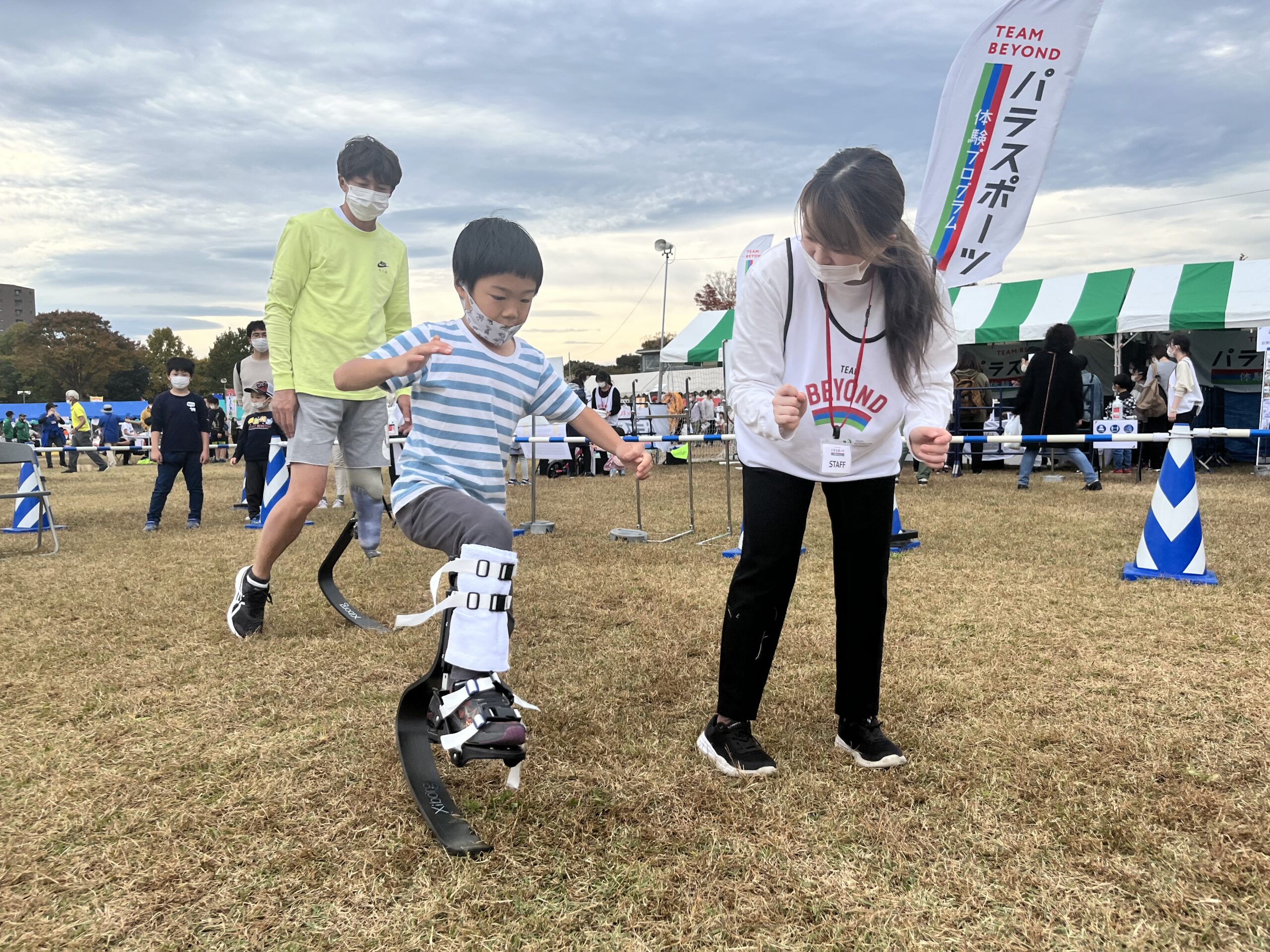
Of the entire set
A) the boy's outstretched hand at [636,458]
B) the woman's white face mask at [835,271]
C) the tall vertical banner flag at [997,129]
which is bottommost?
the boy's outstretched hand at [636,458]

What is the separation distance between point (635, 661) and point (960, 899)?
74.6 inches

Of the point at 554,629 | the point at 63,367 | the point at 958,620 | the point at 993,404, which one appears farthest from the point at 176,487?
the point at 63,367

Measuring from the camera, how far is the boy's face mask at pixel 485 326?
2297mm

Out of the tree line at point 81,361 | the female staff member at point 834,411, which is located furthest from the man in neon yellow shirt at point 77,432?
the tree line at point 81,361

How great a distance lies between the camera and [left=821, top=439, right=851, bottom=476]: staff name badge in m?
2.31

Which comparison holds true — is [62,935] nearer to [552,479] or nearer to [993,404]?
[552,479]

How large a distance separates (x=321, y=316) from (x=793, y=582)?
256 centimetres

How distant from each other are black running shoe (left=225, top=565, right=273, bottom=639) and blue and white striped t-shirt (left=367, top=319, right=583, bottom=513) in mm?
1959

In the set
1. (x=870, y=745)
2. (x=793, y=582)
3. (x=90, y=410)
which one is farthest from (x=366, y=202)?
(x=90, y=410)

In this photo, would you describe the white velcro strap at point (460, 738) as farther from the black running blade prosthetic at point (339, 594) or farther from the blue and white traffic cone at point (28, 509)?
the blue and white traffic cone at point (28, 509)

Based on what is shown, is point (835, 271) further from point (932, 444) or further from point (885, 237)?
point (932, 444)

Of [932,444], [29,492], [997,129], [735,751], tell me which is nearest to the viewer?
[932,444]

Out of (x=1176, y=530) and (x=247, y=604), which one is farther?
(x=1176, y=530)

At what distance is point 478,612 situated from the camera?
2.04 m
